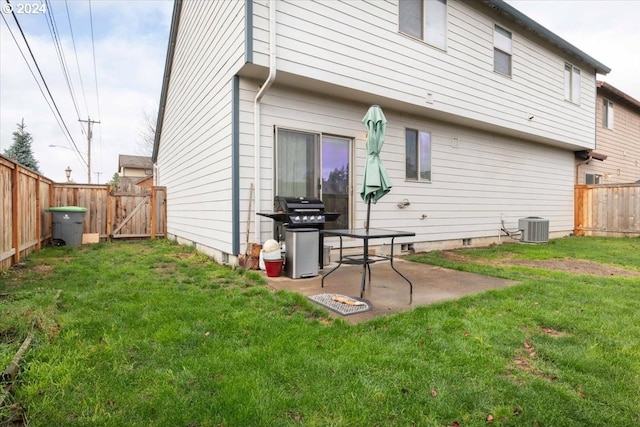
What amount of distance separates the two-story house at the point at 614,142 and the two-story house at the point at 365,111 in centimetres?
230

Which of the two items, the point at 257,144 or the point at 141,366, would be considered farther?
the point at 257,144

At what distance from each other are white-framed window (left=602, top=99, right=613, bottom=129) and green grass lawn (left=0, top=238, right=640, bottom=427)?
42.5 feet

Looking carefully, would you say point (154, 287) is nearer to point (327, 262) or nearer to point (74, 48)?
point (327, 262)

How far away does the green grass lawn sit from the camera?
1843mm

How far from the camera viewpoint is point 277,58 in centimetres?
521

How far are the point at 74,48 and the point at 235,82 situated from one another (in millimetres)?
10846

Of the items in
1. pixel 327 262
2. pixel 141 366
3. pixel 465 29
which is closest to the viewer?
pixel 141 366

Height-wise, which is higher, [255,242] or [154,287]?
[255,242]

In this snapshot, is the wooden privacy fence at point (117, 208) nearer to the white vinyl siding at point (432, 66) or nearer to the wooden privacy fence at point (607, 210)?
the white vinyl siding at point (432, 66)

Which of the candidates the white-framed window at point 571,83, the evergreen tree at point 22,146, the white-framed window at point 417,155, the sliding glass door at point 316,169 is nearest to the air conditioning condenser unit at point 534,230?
the white-framed window at point 417,155

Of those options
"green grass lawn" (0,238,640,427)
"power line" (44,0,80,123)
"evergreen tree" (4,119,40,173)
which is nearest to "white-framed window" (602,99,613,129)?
"green grass lawn" (0,238,640,427)

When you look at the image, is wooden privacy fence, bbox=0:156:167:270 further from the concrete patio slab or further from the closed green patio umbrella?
the closed green patio umbrella

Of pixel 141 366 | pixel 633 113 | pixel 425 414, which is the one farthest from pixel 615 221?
pixel 141 366

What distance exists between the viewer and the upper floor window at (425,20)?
22.9 feet
